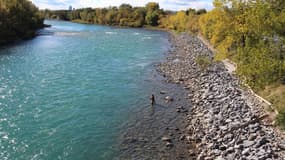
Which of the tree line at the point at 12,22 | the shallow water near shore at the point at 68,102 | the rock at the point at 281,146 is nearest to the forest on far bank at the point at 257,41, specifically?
the rock at the point at 281,146

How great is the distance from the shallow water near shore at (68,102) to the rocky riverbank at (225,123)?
184 inches

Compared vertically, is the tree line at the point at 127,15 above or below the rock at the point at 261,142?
above

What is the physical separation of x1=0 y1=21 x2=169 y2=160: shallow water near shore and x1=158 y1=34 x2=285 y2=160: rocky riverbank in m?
4.67

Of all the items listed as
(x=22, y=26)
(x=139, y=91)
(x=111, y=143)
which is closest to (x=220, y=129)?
(x=111, y=143)

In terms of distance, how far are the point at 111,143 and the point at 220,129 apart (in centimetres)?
727

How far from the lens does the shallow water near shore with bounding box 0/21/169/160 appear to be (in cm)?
1845

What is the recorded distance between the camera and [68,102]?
86.0 feet

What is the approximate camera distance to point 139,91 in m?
30.6

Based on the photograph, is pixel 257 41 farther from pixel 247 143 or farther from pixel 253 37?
pixel 247 143

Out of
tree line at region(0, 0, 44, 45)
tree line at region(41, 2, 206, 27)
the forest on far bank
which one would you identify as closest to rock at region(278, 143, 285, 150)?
the forest on far bank

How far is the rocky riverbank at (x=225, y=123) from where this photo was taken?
17.3m

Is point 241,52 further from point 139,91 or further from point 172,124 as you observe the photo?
point 139,91

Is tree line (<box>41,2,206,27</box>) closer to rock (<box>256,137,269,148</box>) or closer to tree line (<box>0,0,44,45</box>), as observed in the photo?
tree line (<box>0,0,44,45</box>)

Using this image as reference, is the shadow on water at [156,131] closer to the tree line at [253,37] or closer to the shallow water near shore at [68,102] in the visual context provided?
the shallow water near shore at [68,102]
